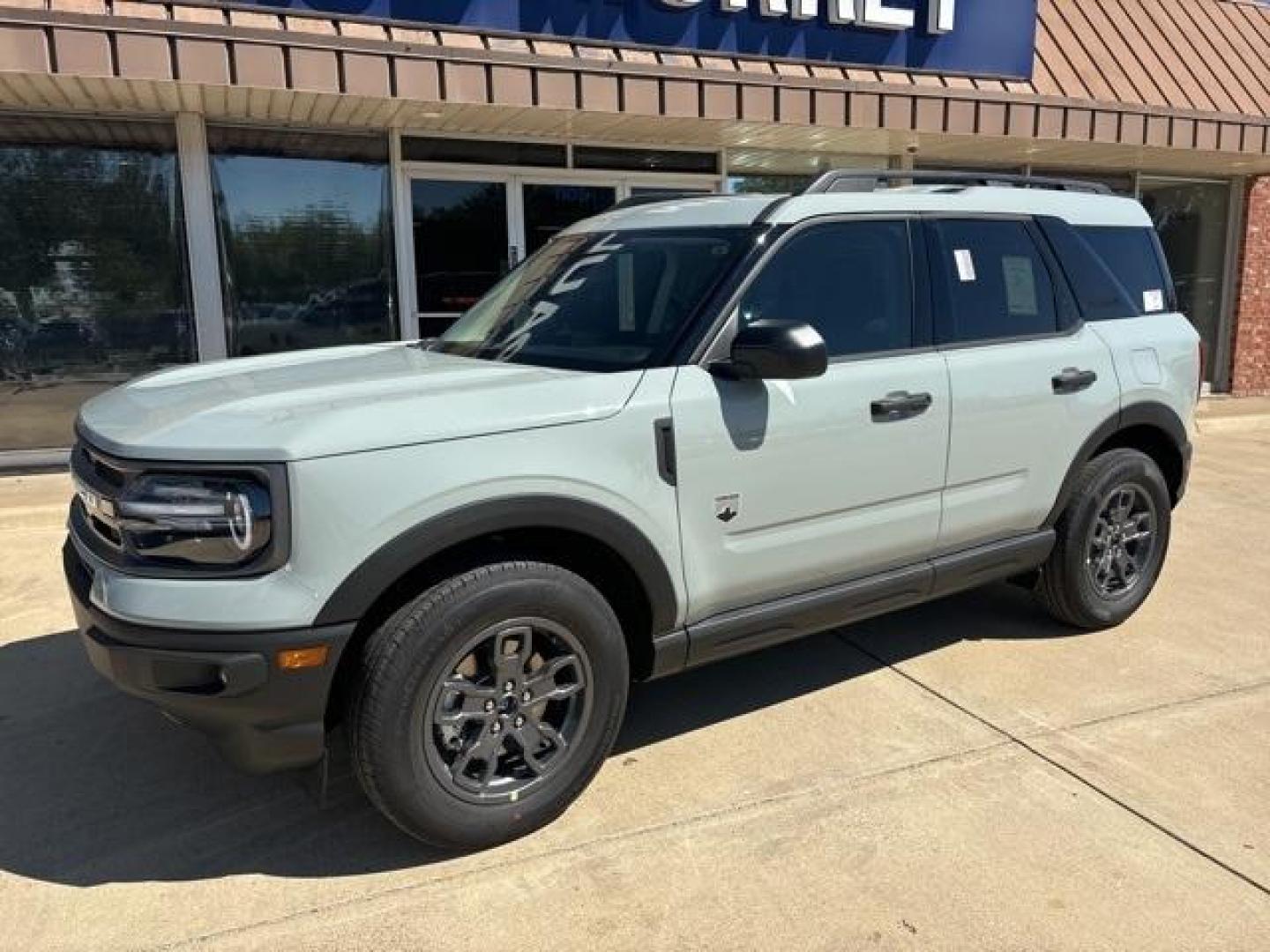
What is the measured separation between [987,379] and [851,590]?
1000 millimetres

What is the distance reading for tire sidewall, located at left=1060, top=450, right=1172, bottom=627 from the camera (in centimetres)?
433

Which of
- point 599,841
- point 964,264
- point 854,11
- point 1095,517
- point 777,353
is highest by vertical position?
point 854,11

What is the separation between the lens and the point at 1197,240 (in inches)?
488

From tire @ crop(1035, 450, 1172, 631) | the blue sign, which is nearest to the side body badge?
tire @ crop(1035, 450, 1172, 631)

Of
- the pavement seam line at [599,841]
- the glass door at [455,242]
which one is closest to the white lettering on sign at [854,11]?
the glass door at [455,242]

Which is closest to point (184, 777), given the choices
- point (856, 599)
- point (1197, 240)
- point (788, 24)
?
point (856, 599)

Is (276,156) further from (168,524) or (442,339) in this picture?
(168,524)

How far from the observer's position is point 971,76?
29.7 feet

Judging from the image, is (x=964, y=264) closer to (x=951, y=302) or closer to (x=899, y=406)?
(x=951, y=302)

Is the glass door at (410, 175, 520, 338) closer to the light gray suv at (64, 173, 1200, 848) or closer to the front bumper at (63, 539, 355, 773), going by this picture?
the light gray suv at (64, 173, 1200, 848)

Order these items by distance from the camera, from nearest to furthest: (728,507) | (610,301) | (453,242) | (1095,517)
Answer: (728,507) → (610,301) → (1095,517) → (453,242)

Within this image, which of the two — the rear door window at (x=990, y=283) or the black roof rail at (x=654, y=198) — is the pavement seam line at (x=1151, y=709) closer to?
the rear door window at (x=990, y=283)

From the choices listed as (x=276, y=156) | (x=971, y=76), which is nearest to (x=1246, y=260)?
(x=971, y=76)

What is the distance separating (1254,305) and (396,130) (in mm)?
10534
